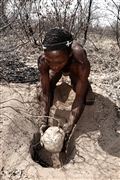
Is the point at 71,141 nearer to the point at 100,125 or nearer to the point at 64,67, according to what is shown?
the point at 100,125

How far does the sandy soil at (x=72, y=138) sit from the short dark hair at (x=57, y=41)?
908 mm

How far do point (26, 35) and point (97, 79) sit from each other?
2726 mm

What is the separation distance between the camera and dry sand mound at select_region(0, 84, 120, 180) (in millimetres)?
3742

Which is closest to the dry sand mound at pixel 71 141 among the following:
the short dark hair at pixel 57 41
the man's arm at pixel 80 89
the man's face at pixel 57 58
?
the man's arm at pixel 80 89

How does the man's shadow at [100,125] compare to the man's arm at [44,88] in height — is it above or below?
below

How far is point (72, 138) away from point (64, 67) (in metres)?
0.82

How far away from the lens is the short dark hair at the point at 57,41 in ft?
11.7

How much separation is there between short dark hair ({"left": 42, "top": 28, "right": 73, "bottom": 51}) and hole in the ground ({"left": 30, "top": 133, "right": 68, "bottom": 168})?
3.73 feet

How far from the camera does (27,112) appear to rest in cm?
450

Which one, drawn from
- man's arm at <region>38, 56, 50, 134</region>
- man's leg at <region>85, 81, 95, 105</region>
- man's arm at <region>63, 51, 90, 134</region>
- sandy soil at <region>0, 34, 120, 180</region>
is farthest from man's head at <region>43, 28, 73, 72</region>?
man's leg at <region>85, 81, 95, 105</region>

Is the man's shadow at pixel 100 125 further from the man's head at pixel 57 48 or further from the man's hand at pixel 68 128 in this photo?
the man's head at pixel 57 48

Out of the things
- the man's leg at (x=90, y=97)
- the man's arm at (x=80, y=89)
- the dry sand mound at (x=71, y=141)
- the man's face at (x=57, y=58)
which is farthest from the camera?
the man's leg at (x=90, y=97)

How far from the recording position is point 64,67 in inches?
159

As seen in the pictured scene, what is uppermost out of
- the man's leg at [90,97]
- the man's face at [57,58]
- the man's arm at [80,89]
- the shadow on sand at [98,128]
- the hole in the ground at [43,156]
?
the man's face at [57,58]
